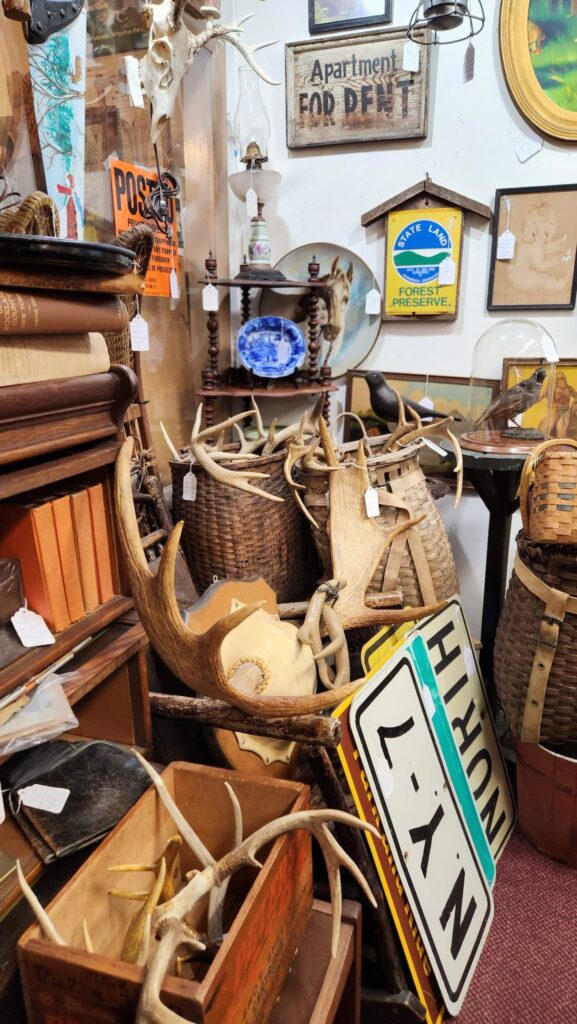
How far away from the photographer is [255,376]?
105 inches

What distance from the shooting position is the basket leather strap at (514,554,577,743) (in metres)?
1.65

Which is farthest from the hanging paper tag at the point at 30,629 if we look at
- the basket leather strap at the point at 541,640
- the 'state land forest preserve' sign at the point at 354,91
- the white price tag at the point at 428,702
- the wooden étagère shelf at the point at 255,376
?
the 'state land forest preserve' sign at the point at 354,91

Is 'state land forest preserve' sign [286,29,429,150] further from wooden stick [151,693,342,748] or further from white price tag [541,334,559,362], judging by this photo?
wooden stick [151,693,342,748]

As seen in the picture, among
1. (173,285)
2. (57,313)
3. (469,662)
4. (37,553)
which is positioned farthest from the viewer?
(173,285)

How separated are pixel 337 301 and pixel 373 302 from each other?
15cm

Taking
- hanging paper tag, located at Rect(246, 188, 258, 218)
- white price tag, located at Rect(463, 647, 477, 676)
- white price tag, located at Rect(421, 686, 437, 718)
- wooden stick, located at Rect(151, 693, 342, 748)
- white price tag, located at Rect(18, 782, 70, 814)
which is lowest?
white price tag, located at Rect(463, 647, 477, 676)

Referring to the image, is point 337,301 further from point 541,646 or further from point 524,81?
point 541,646

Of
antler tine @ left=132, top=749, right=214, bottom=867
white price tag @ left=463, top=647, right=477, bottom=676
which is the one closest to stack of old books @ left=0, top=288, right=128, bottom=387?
antler tine @ left=132, top=749, right=214, bottom=867

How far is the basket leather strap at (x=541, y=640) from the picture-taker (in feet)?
5.43

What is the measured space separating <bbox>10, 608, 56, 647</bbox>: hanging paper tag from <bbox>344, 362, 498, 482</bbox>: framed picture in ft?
6.28

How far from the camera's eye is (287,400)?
2.92 meters

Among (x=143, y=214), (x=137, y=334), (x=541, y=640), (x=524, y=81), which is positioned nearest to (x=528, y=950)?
(x=541, y=640)

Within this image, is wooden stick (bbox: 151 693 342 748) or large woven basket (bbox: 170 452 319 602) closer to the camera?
wooden stick (bbox: 151 693 342 748)

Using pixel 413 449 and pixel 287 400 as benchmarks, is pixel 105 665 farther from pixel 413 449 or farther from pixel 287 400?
pixel 287 400
